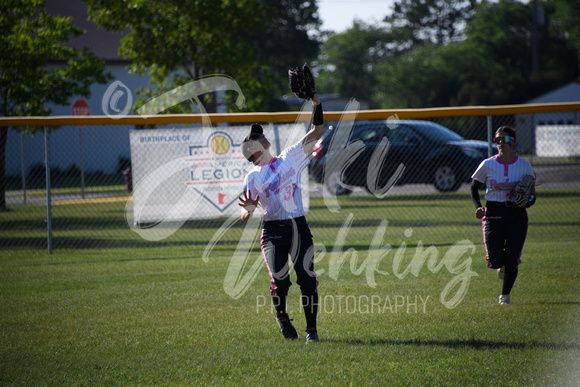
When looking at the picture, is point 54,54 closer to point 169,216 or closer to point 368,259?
point 169,216

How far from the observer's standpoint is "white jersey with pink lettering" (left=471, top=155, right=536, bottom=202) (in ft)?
21.2

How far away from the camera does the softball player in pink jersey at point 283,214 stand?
5406 millimetres

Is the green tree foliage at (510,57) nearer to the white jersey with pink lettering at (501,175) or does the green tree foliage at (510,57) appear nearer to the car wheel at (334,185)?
the car wheel at (334,185)

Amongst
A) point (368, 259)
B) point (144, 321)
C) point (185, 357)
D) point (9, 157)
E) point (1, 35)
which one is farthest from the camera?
point (9, 157)

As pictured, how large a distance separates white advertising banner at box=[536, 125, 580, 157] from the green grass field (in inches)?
192

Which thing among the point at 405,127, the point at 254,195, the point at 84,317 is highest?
the point at 405,127

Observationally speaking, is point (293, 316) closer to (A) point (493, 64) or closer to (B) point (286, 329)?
(B) point (286, 329)

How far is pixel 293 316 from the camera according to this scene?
6367 millimetres

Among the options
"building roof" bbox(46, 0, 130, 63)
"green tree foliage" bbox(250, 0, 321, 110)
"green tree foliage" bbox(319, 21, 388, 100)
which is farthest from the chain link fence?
"green tree foliage" bbox(319, 21, 388, 100)

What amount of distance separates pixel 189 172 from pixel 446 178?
7.08 metres

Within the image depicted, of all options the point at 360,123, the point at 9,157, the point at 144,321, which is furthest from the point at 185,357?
the point at 9,157

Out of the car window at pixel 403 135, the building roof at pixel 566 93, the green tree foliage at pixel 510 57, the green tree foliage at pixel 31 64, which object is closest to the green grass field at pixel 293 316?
the car window at pixel 403 135

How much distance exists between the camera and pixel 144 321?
20.5 feet

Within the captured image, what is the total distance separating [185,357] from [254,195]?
1.54 metres
